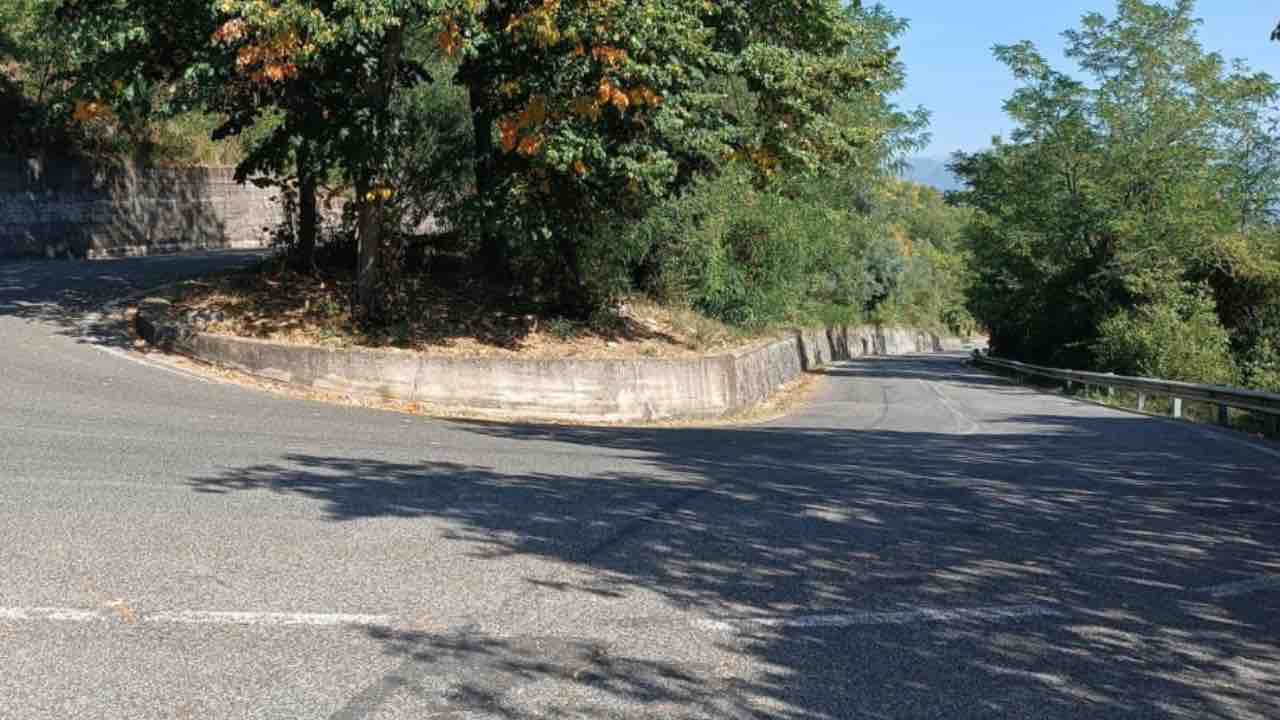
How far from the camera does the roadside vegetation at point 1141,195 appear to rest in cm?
3659

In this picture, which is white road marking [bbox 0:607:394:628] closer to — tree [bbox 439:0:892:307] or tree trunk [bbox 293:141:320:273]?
tree [bbox 439:0:892:307]

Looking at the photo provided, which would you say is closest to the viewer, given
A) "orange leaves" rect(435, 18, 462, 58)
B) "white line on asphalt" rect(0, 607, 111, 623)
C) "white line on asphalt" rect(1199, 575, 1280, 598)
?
"white line on asphalt" rect(0, 607, 111, 623)

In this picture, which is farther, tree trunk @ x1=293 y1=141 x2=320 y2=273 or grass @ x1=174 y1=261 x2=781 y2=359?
tree trunk @ x1=293 y1=141 x2=320 y2=273

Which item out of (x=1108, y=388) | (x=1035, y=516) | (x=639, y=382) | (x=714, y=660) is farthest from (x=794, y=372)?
(x=714, y=660)

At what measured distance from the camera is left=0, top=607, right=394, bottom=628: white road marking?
5.48 metres

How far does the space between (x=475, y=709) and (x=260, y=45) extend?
11.8 meters

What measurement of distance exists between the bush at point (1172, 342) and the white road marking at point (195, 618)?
3011cm

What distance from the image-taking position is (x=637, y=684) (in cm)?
495

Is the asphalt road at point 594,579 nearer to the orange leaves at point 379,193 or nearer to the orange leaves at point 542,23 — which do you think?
the orange leaves at point 379,193

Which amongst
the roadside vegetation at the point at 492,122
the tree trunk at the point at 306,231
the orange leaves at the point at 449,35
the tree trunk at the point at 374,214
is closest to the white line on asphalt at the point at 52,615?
the roadside vegetation at the point at 492,122

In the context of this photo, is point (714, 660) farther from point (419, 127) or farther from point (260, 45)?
point (419, 127)

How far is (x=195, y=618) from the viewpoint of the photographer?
557cm

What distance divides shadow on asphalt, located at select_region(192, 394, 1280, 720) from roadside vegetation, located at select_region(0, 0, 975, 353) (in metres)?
5.47

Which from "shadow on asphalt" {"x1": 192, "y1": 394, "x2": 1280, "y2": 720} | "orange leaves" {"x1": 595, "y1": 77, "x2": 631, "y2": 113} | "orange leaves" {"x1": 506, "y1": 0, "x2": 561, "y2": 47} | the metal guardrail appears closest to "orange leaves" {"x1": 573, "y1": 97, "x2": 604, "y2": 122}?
"orange leaves" {"x1": 595, "y1": 77, "x2": 631, "y2": 113}
